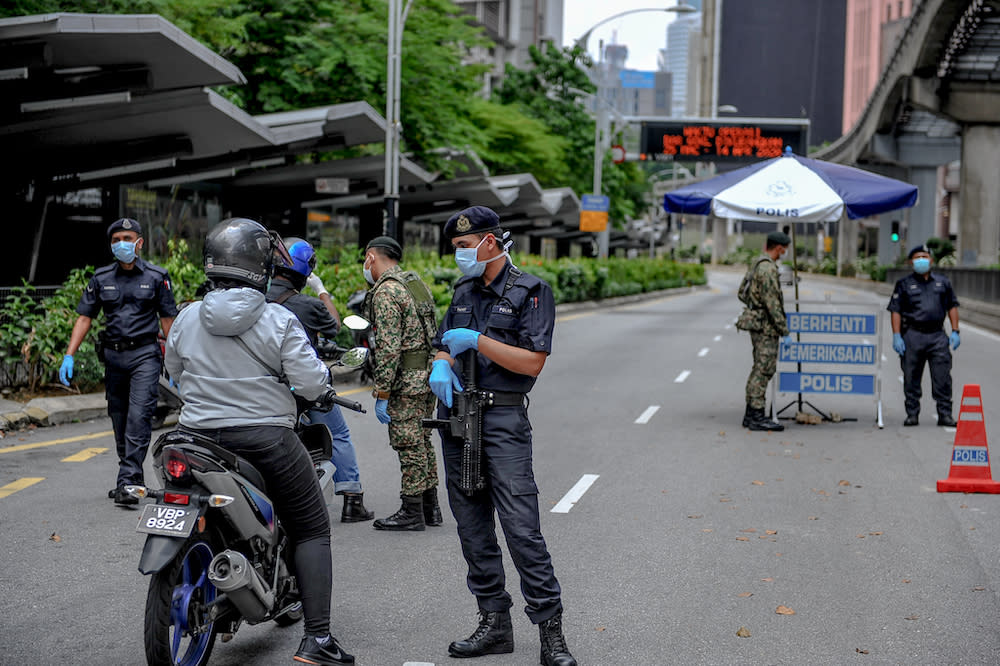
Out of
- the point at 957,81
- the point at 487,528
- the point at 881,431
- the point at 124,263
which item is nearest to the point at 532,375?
the point at 487,528

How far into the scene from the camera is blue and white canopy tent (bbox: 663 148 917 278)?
13.6 meters

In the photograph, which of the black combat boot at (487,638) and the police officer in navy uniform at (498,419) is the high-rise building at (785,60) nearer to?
the police officer in navy uniform at (498,419)

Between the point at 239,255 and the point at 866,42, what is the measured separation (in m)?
138

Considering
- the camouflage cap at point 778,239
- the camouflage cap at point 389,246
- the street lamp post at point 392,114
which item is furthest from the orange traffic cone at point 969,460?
the street lamp post at point 392,114

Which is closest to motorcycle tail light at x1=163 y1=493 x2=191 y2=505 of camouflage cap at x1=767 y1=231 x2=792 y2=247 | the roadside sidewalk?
the roadside sidewalk

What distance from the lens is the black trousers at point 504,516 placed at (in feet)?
17.0

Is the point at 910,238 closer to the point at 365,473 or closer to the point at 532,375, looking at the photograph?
the point at 365,473

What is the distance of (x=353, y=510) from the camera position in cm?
824

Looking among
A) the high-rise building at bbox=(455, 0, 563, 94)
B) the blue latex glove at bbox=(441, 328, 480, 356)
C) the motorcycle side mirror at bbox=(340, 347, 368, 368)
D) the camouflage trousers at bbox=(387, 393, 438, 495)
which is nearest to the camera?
the blue latex glove at bbox=(441, 328, 480, 356)

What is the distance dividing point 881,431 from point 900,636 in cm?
774

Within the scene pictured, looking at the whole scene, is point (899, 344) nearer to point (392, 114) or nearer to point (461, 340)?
point (461, 340)

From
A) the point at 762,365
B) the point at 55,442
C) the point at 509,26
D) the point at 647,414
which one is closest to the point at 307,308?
the point at 55,442

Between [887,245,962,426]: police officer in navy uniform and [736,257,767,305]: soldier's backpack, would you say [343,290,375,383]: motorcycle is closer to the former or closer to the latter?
[736,257,767,305]: soldier's backpack

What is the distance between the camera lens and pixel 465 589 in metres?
6.54
